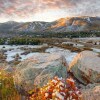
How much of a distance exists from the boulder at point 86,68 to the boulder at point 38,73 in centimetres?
124

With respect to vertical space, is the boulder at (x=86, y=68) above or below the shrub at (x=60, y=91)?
below

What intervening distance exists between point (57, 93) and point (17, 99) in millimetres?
4086

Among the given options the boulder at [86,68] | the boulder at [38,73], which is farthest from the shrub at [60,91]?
the boulder at [86,68]

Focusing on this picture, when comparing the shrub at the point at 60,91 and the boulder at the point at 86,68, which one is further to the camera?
the boulder at the point at 86,68

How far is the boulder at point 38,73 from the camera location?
515 inches

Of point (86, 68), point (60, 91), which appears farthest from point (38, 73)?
point (60, 91)

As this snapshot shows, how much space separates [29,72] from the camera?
13672mm

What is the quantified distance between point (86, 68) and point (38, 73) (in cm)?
277

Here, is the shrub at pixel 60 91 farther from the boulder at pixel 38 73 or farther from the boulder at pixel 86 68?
the boulder at pixel 86 68

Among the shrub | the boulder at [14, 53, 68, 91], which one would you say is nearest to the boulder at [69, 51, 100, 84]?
the boulder at [14, 53, 68, 91]

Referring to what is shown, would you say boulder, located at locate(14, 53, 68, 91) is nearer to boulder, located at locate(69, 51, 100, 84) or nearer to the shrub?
boulder, located at locate(69, 51, 100, 84)

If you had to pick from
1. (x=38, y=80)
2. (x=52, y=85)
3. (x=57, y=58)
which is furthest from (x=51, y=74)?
(x=52, y=85)

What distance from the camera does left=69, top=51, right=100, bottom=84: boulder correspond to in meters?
14.4

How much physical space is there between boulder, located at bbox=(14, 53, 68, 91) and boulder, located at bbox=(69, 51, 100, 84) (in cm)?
124
